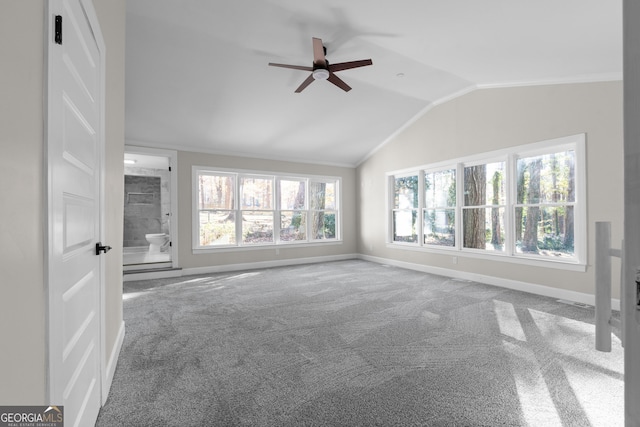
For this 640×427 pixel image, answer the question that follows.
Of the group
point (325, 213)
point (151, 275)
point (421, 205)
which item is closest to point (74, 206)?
point (151, 275)

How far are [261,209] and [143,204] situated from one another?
461 cm

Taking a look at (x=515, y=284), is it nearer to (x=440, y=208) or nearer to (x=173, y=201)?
(x=440, y=208)

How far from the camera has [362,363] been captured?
2.21 m

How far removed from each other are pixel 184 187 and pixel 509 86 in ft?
18.0

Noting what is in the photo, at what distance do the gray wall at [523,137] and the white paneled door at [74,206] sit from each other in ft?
15.4

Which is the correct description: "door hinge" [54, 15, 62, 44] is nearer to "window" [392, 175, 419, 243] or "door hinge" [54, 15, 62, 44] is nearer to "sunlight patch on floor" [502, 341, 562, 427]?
"sunlight patch on floor" [502, 341, 562, 427]

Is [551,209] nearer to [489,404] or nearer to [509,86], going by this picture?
[509,86]

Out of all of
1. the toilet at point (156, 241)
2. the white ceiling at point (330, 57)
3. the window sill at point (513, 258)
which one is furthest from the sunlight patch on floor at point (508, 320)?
the toilet at point (156, 241)

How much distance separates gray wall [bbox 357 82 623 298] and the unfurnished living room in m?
0.03

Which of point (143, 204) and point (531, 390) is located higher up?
point (143, 204)

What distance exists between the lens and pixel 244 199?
6.25 metres

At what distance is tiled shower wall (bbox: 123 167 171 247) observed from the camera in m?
8.66

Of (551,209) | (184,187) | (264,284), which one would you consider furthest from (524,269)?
(184,187)

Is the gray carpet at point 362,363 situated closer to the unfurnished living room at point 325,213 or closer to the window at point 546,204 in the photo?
the unfurnished living room at point 325,213
